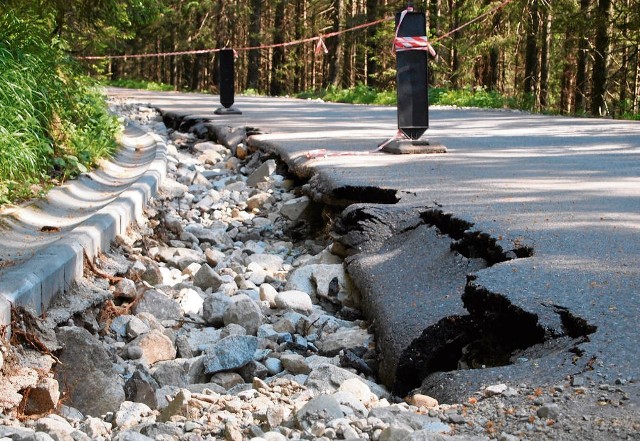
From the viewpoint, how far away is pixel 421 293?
469cm

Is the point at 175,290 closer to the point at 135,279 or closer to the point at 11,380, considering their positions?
the point at 135,279

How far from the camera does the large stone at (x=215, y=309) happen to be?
528 cm

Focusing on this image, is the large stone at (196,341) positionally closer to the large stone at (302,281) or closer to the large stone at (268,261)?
the large stone at (302,281)

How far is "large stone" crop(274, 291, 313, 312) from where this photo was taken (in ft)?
18.0

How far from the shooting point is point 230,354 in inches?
167

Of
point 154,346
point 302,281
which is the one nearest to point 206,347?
point 154,346

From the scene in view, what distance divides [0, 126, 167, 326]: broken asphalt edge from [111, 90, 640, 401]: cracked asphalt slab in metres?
1.57

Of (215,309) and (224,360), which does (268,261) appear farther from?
(224,360)

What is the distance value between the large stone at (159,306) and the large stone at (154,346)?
635 mm

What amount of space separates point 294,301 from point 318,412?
8.40 feet

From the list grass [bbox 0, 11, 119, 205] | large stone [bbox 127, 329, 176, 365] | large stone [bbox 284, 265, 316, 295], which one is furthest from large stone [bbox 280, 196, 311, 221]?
large stone [bbox 127, 329, 176, 365]

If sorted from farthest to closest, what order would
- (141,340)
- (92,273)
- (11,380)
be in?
(92,273) → (141,340) → (11,380)

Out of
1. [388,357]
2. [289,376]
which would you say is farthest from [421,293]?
[289,376]

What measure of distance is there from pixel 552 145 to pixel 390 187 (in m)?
3.86
